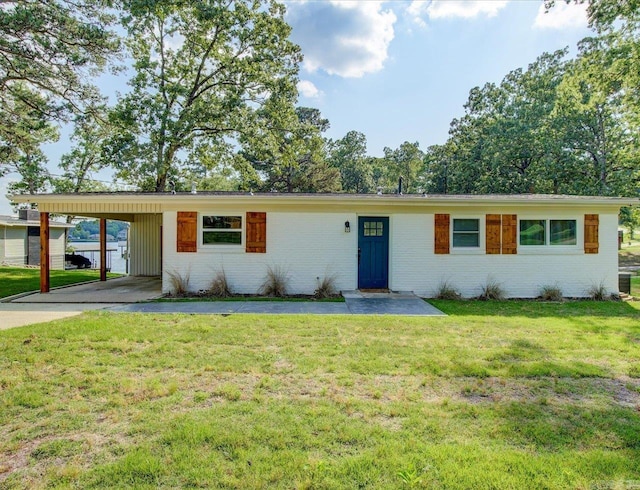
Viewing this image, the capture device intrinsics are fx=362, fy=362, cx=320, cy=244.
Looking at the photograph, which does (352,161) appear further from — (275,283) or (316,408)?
(316,408)

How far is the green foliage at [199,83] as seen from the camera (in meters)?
17.4

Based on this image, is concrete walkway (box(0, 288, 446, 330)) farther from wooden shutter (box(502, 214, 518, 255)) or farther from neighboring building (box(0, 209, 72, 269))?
neighboring building (box(0, 209, 72, 269))

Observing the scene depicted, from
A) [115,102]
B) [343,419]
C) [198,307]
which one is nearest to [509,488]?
[343,419]

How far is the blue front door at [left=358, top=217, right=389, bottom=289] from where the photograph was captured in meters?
10.2

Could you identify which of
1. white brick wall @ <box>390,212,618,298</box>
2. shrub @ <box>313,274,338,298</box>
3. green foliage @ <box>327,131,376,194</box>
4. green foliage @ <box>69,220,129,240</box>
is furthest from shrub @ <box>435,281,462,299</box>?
green foliage @ <box>327,131,376,194</box>

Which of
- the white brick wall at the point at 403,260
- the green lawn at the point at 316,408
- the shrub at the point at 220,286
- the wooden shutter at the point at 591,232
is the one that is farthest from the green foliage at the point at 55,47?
the wooden shutter at the point at 591,232

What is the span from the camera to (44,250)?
9.80 m

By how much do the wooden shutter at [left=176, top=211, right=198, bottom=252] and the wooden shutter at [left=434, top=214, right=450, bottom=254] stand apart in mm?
6611

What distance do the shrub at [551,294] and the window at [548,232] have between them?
125 centimetres

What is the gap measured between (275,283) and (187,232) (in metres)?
2.78

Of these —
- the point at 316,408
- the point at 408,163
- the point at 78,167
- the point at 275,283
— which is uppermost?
the point at 408,163

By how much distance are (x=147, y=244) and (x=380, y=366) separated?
42.0 ft

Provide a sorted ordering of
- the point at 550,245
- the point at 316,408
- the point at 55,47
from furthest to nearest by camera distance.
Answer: the point at 55,47 < the point at 550,245 < the point at 316,408

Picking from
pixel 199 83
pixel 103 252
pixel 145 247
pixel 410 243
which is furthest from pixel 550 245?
pixel 199 83
